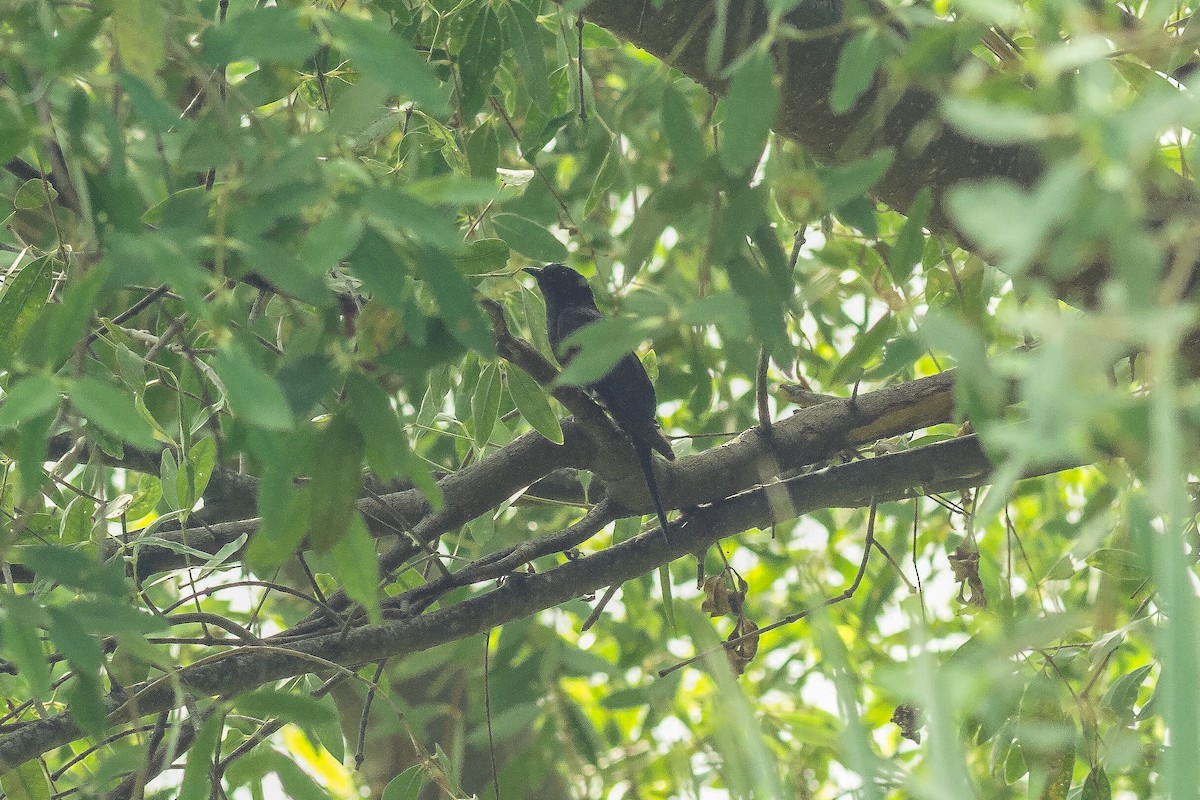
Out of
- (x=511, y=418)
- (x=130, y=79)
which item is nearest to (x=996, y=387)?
(x=130, y=79)

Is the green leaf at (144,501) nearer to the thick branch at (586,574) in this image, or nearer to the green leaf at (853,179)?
the thick branch at (586,574)

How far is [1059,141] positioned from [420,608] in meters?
1.35

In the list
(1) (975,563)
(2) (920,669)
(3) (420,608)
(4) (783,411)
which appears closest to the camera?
(2) (920,669)

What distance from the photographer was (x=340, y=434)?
3.42ft

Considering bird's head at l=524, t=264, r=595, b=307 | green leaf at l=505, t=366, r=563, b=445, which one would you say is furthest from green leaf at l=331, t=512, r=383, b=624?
bird's head at l=524, t=264, r=595, b=307

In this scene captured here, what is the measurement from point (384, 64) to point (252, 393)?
11.4 inches

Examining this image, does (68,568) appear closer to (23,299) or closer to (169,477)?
(23,299)

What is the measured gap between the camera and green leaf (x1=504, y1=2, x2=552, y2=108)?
1.59m

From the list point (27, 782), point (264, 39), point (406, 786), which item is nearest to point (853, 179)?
point (264, 39)

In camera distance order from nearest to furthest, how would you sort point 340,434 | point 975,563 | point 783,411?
point 340,434 → point 975,563 → point 783,411

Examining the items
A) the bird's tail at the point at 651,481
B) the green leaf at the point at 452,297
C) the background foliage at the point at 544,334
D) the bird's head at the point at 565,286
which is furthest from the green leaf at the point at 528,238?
the bird's head at the point at 565,286

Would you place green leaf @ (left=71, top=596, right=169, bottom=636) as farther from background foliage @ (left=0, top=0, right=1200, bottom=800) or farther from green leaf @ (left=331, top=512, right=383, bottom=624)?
green leaf @ (left=331, top=512, right=383, bottom=624)

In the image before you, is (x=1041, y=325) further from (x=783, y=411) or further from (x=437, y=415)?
(x=783, y=411)

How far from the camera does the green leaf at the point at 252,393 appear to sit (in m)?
0.83
